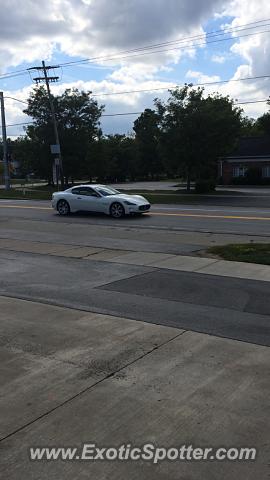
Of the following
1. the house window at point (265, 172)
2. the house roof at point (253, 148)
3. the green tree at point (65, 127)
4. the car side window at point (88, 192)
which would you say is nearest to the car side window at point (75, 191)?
the car side window at point (88, 192)

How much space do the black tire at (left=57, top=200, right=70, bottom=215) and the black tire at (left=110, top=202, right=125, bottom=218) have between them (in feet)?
7.73

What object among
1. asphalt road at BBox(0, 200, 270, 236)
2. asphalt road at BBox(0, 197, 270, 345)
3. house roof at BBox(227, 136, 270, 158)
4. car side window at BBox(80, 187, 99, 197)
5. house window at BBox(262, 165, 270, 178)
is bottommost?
asphalt road at BBox(0, 197, 270, 345)

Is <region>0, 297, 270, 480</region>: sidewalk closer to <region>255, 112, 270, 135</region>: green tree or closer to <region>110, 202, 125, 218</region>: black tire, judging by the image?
<region>110, 202, 125, 218</region>: black tire

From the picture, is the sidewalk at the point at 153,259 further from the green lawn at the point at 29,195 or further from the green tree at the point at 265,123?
the green tree at the point at 265,123

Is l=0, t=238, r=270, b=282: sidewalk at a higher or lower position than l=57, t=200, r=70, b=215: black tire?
lower

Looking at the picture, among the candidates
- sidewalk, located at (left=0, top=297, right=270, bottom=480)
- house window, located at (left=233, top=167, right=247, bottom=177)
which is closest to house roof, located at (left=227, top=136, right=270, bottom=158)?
house window, located at (left=233, top=167, right=247, bottom=177)

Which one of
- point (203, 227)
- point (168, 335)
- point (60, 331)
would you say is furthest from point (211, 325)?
point (203, 227)

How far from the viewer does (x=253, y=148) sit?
57531 millimetres

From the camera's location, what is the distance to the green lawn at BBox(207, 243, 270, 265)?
34.9 feet

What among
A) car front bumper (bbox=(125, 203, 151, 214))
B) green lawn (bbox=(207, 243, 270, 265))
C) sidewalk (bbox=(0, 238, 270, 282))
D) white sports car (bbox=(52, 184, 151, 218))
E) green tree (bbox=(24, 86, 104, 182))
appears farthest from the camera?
green tree (bbox=(24, 86, 104, 182))

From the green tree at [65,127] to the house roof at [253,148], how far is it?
16.2 meters

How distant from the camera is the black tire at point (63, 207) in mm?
22383

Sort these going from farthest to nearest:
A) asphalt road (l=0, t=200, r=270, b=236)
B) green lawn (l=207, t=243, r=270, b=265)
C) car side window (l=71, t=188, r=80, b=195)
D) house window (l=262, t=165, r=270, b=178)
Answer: house window (l=262, t=165, r=270, b=178), car side window (l=71, t=188, r=80, b=195), asphalt road (l=0, t=200, r=270, b=236), green lawn (l=207, t=243, r=270, b=265)

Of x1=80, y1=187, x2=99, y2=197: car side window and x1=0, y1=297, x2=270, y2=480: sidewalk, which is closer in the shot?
x1=0, y1=297, x2=270, y2=480: sidewalk
